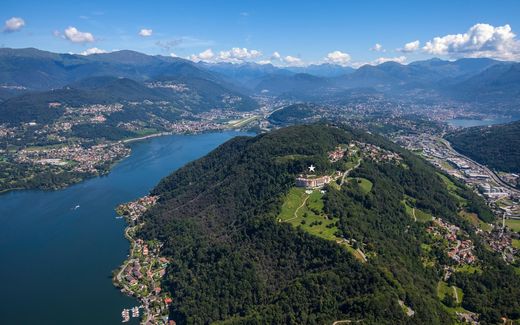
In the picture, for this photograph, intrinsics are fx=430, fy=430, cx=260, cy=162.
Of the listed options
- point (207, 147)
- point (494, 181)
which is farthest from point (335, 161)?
point (207, 147)

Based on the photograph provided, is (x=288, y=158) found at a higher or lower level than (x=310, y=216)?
higher

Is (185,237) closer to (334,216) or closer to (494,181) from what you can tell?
(334,216)

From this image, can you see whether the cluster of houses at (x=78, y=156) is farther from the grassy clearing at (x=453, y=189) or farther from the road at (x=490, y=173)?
the road at (x=490, y=173)

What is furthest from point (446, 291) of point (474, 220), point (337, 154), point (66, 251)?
point (66, 251)

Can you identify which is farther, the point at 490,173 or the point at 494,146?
the point at 494,146

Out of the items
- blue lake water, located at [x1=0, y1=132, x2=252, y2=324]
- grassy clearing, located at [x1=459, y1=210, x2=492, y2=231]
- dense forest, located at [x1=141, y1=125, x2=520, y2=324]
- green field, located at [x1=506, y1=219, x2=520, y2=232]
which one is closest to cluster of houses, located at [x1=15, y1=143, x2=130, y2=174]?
blue lake water, located at [x1=0, y1=132, x2=252, y2=324]

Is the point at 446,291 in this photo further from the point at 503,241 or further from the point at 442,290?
the point at 503,241
